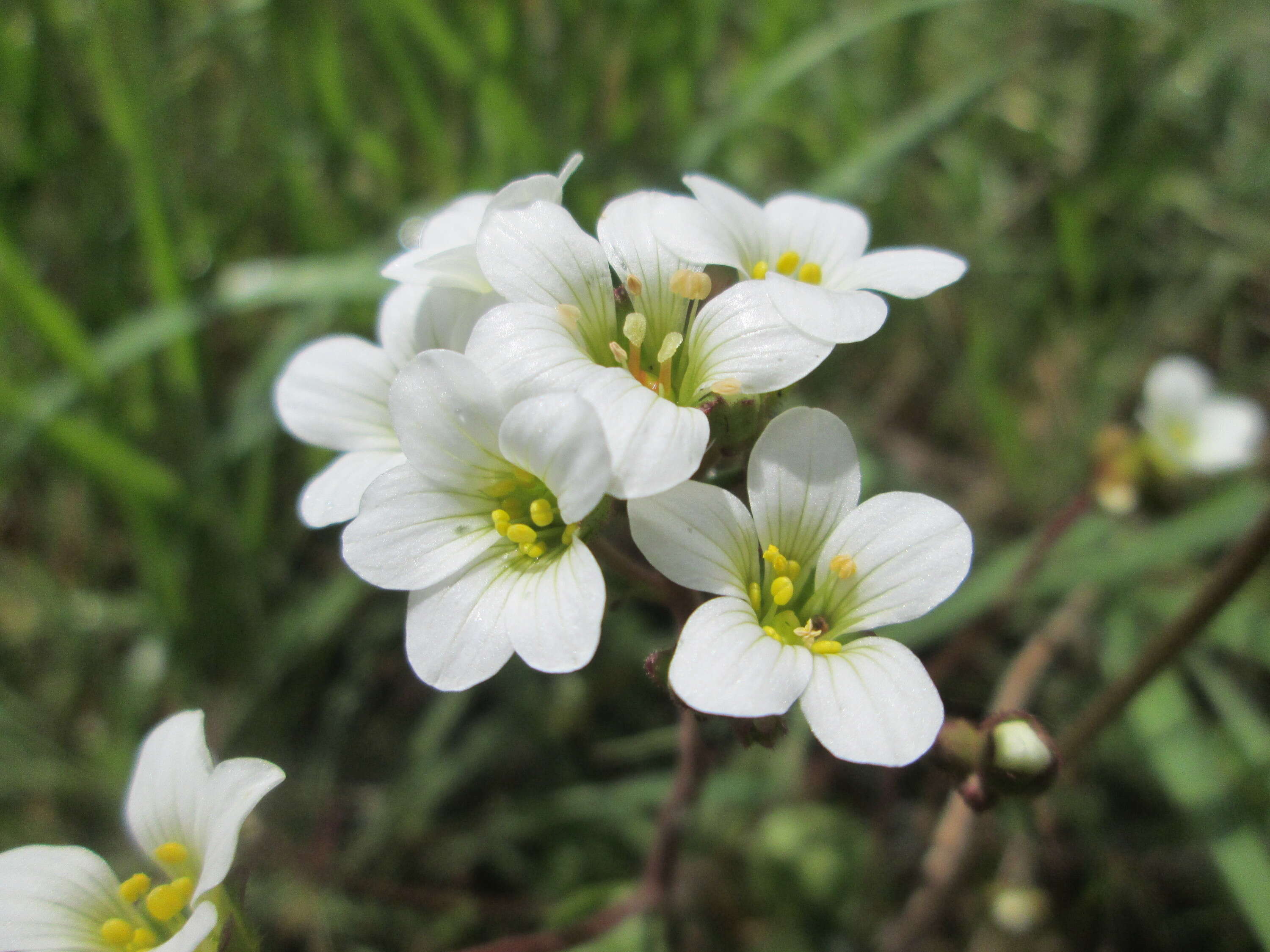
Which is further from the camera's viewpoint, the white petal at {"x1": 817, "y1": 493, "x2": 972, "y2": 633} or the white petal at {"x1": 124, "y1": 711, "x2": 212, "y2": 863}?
the white petal at {"x1": 124, "y1": 711, "x2": 212, "y2": 863}

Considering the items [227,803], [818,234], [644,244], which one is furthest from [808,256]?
[227,803]

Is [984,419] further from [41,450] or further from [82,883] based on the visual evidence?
[41,450]

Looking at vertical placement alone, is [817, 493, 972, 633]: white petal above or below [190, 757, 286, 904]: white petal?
above

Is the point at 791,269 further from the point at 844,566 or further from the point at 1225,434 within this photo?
the point at 1225,434

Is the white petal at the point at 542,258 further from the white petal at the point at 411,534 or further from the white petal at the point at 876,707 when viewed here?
the white petal at the point at 876,707

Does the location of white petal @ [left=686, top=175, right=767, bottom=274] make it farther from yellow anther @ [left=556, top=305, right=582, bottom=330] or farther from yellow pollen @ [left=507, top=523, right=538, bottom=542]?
yellow pollen @ [left=507, top=523, right=538, bottom=542]

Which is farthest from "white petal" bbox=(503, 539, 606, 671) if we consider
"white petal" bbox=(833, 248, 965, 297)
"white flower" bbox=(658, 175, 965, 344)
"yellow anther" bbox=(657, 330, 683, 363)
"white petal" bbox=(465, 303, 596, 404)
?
"white petal" bbox=(833, 248, 965, 297)

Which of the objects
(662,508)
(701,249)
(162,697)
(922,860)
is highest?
(701,249)

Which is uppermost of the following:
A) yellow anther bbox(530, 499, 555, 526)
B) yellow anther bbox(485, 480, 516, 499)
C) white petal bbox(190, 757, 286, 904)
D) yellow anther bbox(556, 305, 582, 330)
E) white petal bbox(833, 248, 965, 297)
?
yellow anther bbox(556, 305, 582, 330)

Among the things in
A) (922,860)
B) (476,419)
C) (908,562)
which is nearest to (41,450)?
(476,419)

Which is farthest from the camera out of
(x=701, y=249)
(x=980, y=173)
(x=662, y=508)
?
(x=980, y=173)
